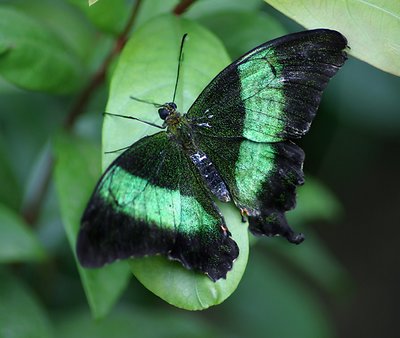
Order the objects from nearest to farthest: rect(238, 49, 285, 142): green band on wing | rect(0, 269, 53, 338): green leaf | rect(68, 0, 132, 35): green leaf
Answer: rect(238, 49, 285, 142): green band on wing
rect(68, 0, 132, 35): green leaf
rect(0, 269, 53, 338): green leaf

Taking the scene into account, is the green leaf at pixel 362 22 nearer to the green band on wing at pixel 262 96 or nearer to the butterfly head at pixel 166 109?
the green band on wing at pixel 262 96

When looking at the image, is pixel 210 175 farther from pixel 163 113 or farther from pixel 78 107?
pixel 78 107

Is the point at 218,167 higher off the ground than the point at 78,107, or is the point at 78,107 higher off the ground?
the point at 218,167

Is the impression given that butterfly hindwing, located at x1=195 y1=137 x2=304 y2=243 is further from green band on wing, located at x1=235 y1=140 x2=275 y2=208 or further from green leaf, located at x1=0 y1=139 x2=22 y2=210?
green leaf, located at x1=0 y1=139 x2=22 y2=210

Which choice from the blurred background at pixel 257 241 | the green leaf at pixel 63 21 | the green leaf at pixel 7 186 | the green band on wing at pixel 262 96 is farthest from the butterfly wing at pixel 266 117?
the green leaf at pixel 63 21

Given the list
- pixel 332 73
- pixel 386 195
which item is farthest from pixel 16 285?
pixel 386 195

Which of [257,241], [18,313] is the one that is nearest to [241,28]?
[257,241]

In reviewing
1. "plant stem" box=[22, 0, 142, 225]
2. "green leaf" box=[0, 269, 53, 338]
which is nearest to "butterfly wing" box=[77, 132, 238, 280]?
"plant stem" box=[22, 0, 142, 225]
